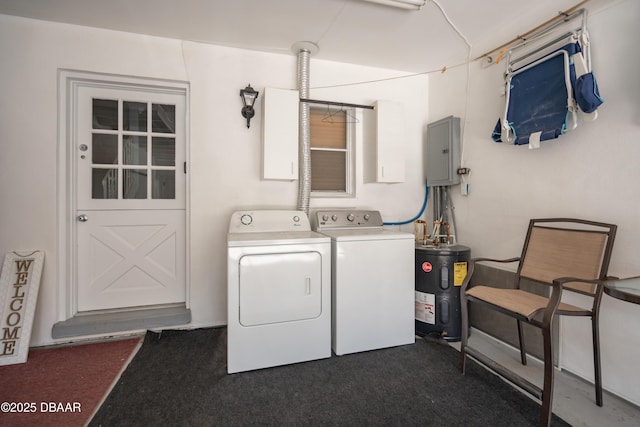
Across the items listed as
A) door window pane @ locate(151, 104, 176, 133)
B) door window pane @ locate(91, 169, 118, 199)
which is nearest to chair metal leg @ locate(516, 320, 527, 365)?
door window pane @ locate(151, 104, 176, 133)

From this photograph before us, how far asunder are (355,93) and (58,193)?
284cm

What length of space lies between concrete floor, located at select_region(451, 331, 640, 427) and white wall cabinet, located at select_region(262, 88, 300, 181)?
7.38ft

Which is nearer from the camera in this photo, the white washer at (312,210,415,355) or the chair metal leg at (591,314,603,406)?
the chair metal leg at (591,314,603,406)

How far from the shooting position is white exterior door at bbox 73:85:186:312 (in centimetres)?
251

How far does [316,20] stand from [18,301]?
124 inches

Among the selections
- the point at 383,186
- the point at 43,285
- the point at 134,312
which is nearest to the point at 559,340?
the point at 383,186

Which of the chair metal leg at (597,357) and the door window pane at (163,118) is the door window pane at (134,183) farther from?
the chair metal leg at (597,357)

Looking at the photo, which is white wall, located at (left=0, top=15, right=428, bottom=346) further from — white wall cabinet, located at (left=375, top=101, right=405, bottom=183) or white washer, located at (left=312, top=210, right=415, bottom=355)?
white washer, located at (left=312, top=210, right=415, bottom=355)

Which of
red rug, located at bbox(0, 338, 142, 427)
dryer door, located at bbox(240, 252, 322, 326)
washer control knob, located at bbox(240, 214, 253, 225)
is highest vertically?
washer control knob, located at bbox(240, 214, 253, 225)

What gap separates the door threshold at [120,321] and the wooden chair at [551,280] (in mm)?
2344

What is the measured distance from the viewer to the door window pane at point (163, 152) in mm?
2645

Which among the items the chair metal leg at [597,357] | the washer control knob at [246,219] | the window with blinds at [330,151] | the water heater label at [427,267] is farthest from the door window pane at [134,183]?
the chair metal leg at [597,357]

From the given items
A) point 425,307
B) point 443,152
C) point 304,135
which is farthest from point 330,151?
point 425,307

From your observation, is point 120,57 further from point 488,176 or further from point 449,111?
point 488,176
